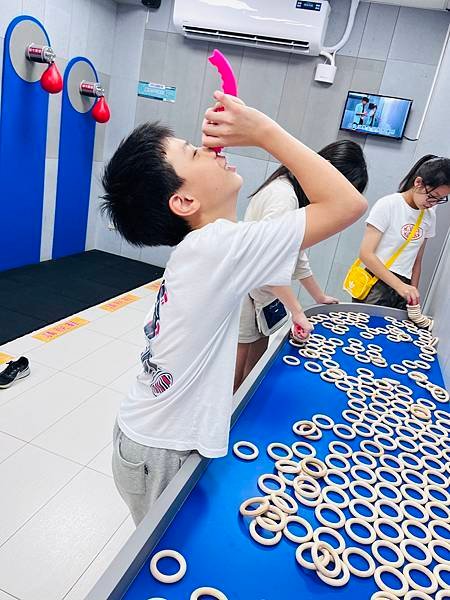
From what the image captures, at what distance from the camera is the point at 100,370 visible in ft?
9.34

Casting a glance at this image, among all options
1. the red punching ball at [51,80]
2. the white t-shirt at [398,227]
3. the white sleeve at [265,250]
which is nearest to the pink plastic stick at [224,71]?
the white sleeve at [265,250]

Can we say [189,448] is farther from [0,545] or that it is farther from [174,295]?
[0,545]

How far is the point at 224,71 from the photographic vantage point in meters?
→ 0.89

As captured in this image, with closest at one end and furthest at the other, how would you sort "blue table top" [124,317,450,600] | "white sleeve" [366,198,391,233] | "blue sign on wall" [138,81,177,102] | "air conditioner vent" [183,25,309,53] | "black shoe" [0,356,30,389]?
1. "blue table top" [124,317,450,600]
2. "white sleeve" [366,198,391,233]
3. "black shoe" [0,356,30,389]
4. "air conditioner vent" [183,25,309,53]
5. "blue sign on wall" [138,81,177,102]

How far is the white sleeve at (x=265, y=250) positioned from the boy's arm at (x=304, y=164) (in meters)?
0.03

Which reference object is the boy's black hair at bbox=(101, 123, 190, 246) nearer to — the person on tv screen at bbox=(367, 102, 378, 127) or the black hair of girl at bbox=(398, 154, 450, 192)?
the black hair of girl at bbox=(398, 154, 450, 192)

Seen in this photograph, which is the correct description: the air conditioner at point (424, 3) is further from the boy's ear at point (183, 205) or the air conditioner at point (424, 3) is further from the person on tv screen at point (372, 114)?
the boy's ear at point (183, 205)

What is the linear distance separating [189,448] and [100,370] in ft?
6.71

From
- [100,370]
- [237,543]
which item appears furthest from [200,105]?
[237,543]

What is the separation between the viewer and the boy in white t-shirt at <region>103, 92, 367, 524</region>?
808 millimetres

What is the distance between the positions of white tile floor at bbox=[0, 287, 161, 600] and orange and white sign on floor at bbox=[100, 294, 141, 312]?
0.75 metres

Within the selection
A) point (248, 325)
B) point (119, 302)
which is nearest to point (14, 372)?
point (248, 325)

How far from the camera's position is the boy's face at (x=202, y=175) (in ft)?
2.86

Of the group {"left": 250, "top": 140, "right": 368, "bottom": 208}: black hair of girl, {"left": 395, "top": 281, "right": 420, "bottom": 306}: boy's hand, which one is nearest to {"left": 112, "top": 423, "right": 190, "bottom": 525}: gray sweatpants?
{"left": 250, "top": 140, "right": 368, "bottom": 208}: black hair of girl
